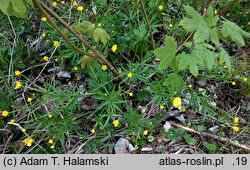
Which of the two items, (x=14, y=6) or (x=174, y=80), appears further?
(x=174, y=80)

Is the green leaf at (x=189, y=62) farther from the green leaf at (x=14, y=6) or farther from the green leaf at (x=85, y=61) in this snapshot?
the green leaf at (x=14, y=6)

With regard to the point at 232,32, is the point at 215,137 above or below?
below

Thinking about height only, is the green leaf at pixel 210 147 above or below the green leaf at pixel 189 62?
below

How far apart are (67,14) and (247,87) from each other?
1.65 metres

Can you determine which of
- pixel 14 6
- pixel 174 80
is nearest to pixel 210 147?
pixel 174 80

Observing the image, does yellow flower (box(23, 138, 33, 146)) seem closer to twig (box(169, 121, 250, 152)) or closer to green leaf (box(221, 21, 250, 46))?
twig (box(169, 121, 250, 152))

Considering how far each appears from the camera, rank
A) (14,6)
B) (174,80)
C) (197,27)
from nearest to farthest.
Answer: (14,6) → (197,27) → (174,80)

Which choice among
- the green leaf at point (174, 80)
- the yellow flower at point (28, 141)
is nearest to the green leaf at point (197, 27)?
the green leaf at point (174, 80)

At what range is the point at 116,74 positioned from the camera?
213cm

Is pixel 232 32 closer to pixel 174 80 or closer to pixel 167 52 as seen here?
pixel 167 52

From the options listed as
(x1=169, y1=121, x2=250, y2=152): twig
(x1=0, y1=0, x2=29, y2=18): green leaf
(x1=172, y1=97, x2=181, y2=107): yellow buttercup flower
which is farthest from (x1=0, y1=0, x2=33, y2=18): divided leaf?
(x1=169, y1=121, x2=250, y2=152): twig

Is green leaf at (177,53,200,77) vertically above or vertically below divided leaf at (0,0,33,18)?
below

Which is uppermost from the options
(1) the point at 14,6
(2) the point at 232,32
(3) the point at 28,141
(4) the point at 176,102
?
(1) the point at 14,6

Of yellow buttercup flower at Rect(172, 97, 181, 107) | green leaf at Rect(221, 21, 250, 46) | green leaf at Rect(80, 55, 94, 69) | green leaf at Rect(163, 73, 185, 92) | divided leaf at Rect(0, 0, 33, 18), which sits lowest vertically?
yellow buttercup flower at Rect(172, 97, 181, 107)
